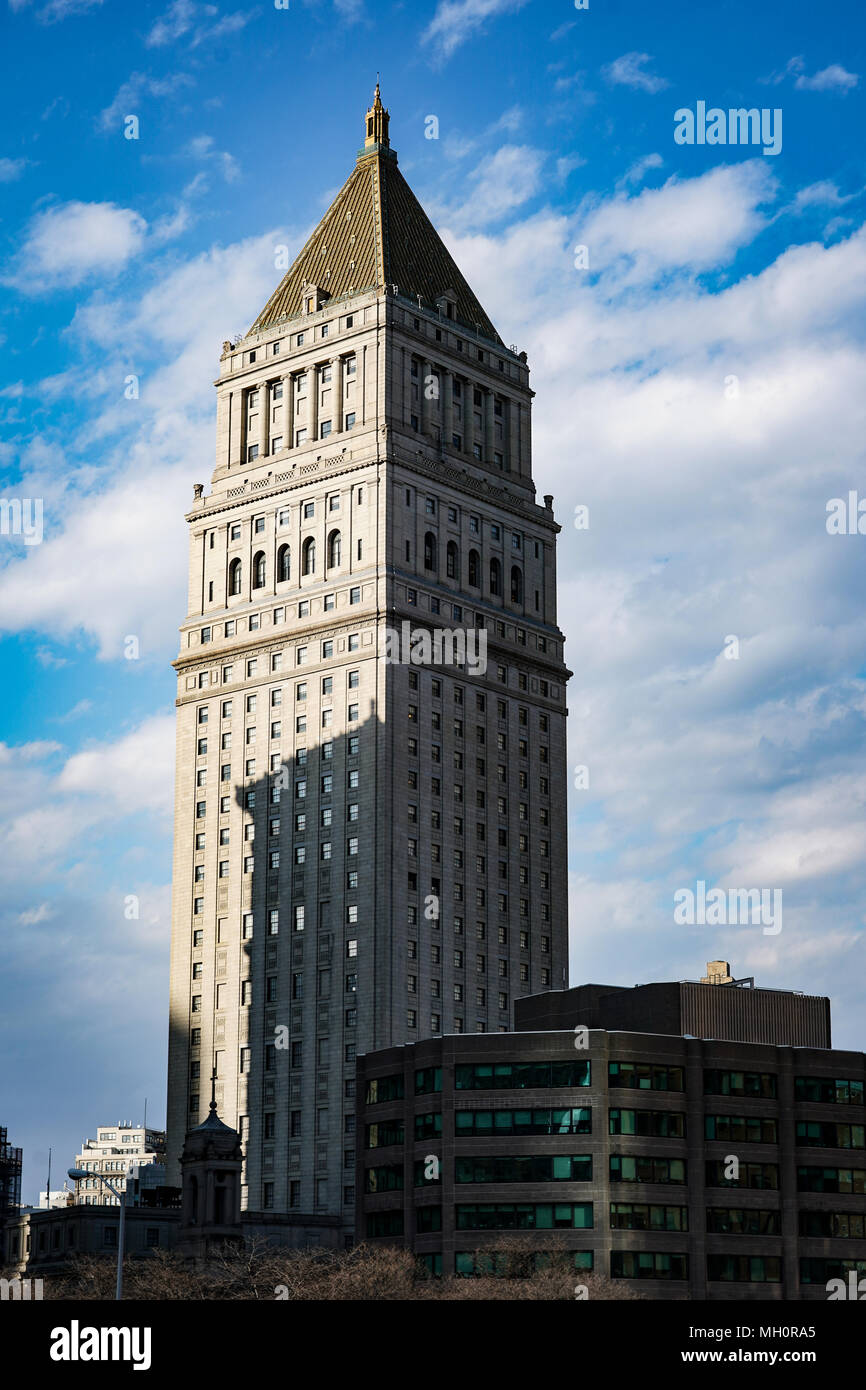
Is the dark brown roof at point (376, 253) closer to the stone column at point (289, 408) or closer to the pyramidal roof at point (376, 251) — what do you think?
the pyramidal roof at point (376, 251)

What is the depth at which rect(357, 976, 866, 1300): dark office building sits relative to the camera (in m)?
116

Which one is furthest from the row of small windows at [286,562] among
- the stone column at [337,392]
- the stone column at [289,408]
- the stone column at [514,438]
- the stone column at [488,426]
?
the stone column at [514,438]

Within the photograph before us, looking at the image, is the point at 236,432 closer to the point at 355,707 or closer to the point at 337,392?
the point at 337,392

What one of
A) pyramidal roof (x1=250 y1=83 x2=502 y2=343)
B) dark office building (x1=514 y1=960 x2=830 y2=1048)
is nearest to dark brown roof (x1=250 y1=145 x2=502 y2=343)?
pyramidal roof (x1=250 y1=83 x2=502 y2=343)

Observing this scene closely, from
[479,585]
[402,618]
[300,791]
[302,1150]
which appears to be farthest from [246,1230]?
[479,585]

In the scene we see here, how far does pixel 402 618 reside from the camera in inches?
6048

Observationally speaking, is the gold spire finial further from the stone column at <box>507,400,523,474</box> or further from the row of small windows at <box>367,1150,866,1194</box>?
the row of small windows at <box>367,1150,866,1194</box>

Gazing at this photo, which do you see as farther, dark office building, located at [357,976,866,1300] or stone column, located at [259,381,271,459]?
stone column, located at [259,381,271,459]

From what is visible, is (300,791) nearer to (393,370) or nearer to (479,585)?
(479,585)

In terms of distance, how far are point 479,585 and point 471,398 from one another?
18.1 metres

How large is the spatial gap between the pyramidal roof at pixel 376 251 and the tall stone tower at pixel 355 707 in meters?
0.34

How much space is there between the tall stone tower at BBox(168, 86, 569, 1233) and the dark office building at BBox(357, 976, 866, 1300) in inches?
727
